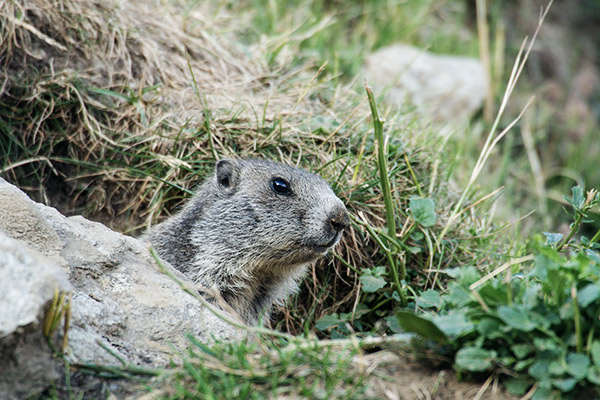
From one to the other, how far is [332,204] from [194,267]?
1.02 metres

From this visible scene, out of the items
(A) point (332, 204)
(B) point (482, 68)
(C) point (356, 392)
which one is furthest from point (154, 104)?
(B) point (482, 68)

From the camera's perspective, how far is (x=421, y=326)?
9.39 ft

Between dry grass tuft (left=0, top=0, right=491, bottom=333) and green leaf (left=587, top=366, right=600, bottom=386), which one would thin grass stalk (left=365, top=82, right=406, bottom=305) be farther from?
green leaf (left=587, top=366, right=600, bottom=386)

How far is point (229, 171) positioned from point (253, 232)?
1.67ft

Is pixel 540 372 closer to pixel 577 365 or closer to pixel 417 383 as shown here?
pixel 577 365

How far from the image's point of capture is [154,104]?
18.4ft

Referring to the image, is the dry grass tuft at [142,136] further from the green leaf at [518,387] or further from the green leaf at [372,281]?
the green leaf at [518,387]

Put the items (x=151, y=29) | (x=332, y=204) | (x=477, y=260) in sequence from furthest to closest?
(x=151, y=29) < (x=477, y=260) < (x=332, y=204)

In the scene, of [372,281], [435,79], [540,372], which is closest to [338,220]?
[372,281]

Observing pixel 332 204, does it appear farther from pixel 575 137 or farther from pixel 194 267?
pixel 575 137

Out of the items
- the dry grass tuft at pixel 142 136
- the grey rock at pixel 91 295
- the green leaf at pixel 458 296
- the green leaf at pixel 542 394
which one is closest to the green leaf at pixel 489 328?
the green leaf at pixel 458 296

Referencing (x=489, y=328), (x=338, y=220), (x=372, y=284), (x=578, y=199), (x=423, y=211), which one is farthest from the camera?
(x=423, y=211)

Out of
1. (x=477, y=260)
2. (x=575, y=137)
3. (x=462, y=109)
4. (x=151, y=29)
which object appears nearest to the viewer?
(x=477, y=260)

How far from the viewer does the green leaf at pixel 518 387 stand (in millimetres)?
2666
